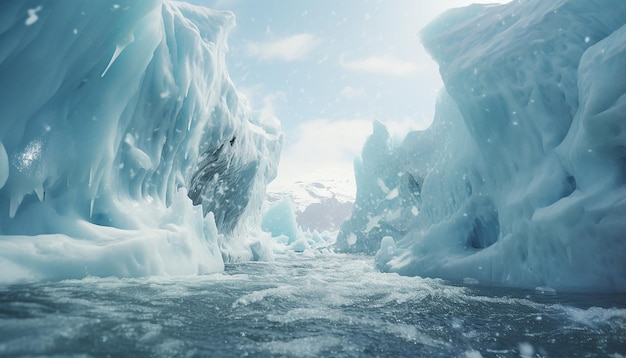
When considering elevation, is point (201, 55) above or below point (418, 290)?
above

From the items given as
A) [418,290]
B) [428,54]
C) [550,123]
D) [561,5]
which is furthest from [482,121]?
[418,290]

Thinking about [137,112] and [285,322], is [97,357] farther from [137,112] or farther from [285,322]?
[137,112]

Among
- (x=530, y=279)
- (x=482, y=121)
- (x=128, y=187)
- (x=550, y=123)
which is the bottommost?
(x=530, y=279)

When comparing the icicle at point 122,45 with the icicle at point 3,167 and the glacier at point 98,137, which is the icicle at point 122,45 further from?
the icicle at point 3,167

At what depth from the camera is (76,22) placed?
5602 millimetres

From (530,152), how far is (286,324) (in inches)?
271

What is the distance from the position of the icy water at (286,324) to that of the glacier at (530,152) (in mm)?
1366

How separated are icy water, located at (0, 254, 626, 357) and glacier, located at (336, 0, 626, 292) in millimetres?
1366

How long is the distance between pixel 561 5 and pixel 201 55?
321 inches

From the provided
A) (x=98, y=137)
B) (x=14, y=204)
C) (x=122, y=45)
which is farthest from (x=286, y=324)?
(x=122, y=45)

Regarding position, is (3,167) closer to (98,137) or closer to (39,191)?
(39,191)

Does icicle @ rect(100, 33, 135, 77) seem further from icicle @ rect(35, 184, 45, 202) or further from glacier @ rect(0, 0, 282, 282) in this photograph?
icicle @ rect(35, 184, 45, 202)

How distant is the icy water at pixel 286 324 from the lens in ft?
7.22

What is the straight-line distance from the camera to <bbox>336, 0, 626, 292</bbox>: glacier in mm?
5371
